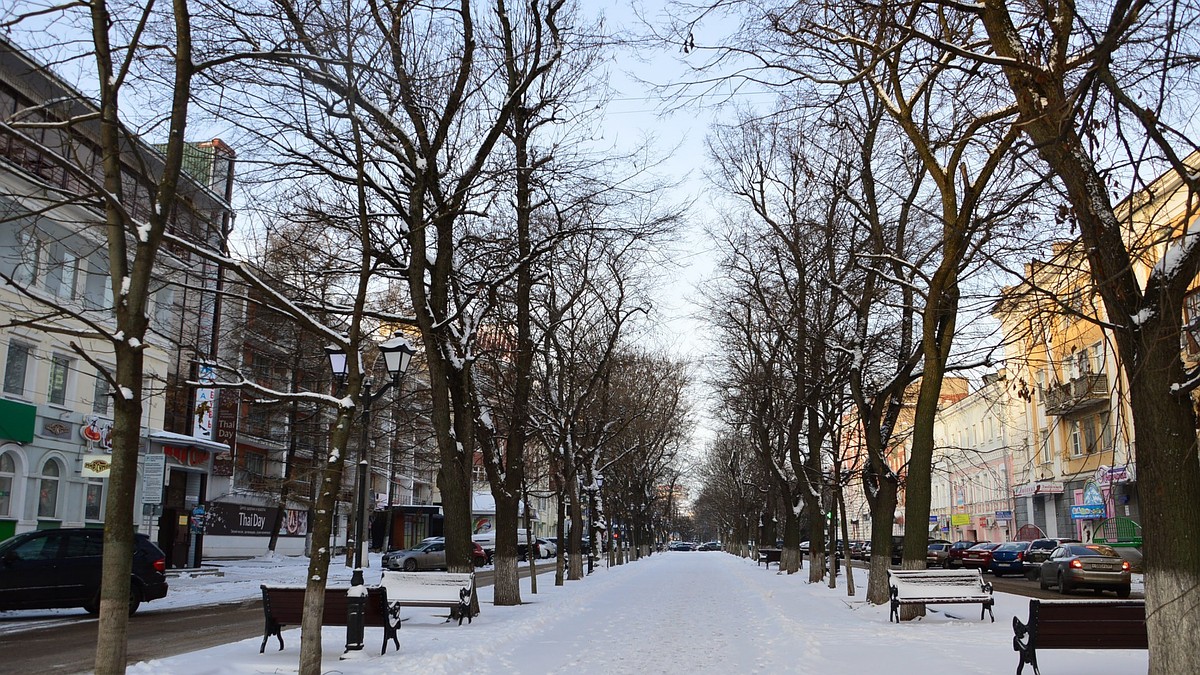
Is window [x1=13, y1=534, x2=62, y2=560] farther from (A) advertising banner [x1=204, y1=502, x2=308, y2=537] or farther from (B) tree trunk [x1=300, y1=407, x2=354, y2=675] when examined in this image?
(A) advertising banner [x1=204, y1=502, x2=308, y2=537]

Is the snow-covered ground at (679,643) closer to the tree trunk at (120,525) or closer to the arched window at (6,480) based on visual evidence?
the tree trunk at (120,525)

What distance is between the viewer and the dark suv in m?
17.4

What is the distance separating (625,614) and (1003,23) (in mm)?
14142

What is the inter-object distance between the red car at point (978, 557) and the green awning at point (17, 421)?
1403 inches

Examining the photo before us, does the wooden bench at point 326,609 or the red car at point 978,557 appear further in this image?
the red car at point 978,557

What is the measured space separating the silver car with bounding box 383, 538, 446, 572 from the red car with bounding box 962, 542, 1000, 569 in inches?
913

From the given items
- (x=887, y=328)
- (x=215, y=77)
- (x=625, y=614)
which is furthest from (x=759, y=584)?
(x=215, y=77)

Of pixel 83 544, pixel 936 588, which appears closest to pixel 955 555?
pixel 936 588

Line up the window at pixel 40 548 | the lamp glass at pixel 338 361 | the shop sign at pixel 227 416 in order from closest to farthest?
the lamp glass at pixel 338 361 → the window at pixel 40 548 → the shop sign at pixel 227 416

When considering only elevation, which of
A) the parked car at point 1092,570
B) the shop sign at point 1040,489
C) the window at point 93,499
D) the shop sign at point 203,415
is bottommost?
the parked car at point 1092,570

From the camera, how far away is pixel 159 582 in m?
19.3

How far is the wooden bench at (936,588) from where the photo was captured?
15.9 m

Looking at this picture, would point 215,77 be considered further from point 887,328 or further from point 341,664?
point 887,328

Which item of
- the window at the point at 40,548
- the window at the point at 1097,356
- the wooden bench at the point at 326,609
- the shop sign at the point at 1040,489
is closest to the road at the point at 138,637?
Answer: the window at the point at 40,548
